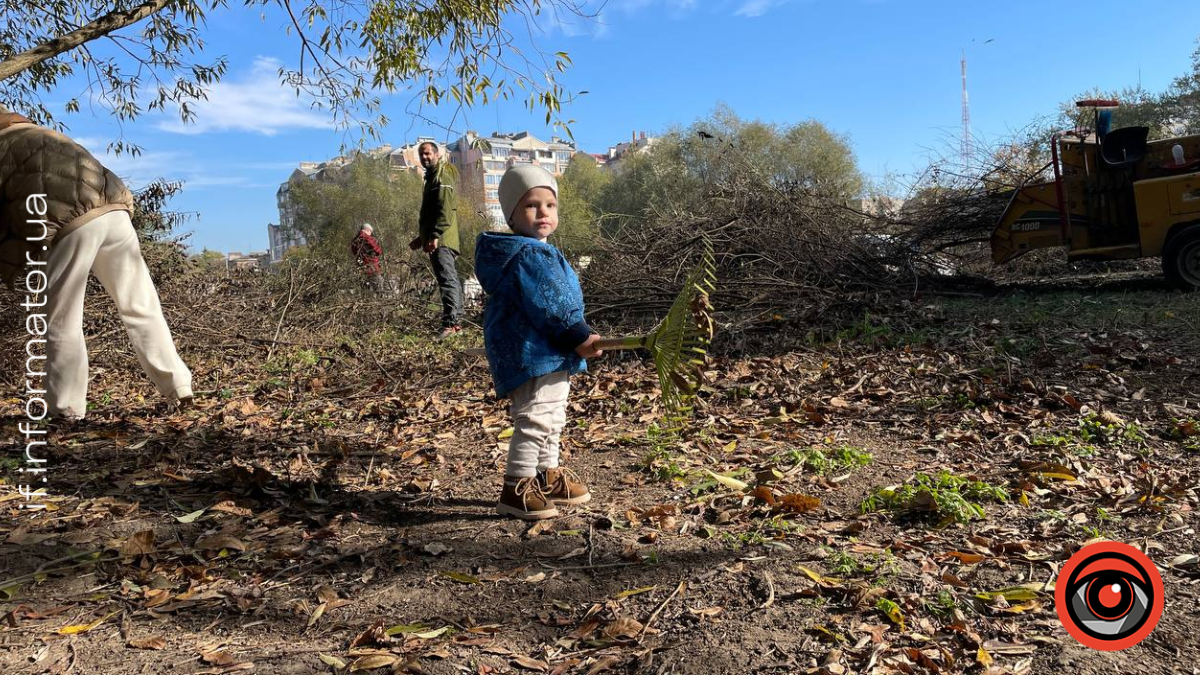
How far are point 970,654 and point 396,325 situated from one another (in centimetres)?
734

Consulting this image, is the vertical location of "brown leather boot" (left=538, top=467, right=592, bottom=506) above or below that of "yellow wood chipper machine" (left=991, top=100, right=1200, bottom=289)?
below

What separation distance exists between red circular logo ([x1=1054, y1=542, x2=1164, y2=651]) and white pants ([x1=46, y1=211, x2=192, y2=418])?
13.6 ft

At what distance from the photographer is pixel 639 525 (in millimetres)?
3074

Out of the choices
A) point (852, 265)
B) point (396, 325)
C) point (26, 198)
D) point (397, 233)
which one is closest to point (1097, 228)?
point (852, 265)

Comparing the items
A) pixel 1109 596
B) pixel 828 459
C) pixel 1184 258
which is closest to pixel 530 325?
pixel 828 459

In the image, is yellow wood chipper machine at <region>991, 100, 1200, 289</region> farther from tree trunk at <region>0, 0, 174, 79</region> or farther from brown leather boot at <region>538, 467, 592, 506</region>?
tree trunk at <region>0, 0, 174, 79</region>

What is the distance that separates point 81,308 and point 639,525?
3.03 metres

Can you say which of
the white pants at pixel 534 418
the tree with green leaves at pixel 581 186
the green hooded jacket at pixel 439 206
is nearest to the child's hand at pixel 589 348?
the white pants at pixel 534 418

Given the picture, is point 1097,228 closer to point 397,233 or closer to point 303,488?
point 303,488

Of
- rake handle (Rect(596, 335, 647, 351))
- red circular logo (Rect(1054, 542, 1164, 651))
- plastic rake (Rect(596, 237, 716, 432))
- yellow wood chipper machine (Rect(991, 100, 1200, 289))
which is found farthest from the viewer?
yellow wood chipper machine (Rect(991, 100, 1200, 289))

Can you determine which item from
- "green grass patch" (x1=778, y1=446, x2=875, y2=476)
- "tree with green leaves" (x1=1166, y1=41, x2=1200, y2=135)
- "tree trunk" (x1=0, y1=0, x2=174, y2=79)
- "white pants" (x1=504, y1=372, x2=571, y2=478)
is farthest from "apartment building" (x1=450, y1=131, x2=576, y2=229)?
"tree with green leaves" (x1=1166, y1=41, x2=1200, y2=135)

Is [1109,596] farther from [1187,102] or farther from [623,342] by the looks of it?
[1187,102]

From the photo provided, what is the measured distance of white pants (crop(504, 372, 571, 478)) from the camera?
3.05 meters

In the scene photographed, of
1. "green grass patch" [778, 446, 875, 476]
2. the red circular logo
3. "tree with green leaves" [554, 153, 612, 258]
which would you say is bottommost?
the red circular logo
